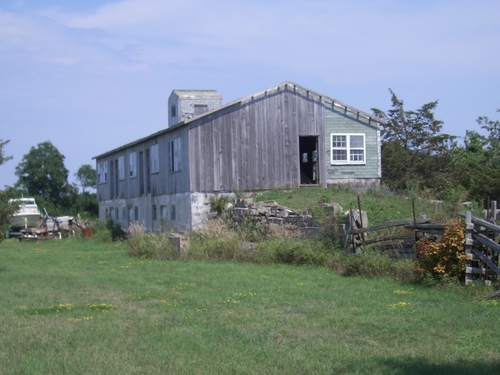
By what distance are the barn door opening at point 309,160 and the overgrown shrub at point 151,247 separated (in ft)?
31.9

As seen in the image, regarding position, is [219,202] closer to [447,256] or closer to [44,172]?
[447,256]

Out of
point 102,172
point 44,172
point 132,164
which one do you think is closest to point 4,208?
point 132,164

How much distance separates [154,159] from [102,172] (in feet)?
37.9

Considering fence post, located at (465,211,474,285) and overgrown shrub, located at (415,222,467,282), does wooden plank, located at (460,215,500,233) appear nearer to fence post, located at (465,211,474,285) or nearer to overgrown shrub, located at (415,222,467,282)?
fence post, located at (465,211,474,285)

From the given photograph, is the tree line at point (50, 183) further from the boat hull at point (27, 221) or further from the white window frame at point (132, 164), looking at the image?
the white window frame at point (132, 164)

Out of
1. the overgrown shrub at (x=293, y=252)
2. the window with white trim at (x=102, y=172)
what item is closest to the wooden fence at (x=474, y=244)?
→ the overgrown shrub at (x=293, y=252)

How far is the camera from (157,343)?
912 cm

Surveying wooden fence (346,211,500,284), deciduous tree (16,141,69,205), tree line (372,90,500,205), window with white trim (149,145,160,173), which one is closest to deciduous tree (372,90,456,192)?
tree line (372,90,500,205)

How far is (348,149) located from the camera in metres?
30.6

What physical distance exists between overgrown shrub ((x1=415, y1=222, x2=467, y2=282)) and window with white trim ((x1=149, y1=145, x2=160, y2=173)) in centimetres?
2105

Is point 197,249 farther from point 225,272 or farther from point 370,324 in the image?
point 370,324

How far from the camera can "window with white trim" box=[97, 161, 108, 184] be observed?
4300 cm

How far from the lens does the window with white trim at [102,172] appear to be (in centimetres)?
4300

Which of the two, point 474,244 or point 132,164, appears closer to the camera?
point 474,244
